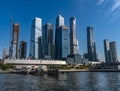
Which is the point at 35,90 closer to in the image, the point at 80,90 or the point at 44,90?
the point at 44,90

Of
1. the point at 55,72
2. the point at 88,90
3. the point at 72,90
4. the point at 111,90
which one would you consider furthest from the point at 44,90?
the point at 55,72

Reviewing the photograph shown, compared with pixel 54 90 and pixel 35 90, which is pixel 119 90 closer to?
pixel 54 90

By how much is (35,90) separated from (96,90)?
20.8 m

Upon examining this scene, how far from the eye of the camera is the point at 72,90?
65.7m

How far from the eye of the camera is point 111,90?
218ft

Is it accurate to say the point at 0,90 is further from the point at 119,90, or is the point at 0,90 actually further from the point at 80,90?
the point at 119,90

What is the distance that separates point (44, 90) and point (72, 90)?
31.0ft

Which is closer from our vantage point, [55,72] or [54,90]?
[54,90]

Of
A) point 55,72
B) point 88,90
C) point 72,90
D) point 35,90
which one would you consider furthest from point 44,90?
point 55,72

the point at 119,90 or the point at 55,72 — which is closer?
the point at 119,90

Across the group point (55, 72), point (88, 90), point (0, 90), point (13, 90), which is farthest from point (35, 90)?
point (55, 72)

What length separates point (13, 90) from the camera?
2603 inches

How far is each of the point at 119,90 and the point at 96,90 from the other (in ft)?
25.6

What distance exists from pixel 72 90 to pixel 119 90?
15955 mm
